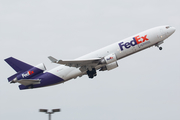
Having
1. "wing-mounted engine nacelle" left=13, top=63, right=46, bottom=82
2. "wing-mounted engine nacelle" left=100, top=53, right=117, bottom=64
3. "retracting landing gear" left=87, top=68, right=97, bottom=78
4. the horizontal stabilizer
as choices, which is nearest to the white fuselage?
Result: "wing-mounted engine nacelle" left=100, top=53, right=117, bottom=64

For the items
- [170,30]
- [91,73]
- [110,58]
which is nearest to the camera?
[110,58]

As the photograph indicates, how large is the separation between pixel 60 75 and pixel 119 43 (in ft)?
42.3

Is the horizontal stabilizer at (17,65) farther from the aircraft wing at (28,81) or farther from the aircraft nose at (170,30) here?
the aircraft nose at (170,30)

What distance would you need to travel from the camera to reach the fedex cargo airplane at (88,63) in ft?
178

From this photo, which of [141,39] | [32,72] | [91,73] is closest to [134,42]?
[141,39]

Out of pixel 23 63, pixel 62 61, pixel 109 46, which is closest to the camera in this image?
pixel 62 61

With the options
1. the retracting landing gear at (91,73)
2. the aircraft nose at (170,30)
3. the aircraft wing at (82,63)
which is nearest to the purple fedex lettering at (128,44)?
the aircraft wing at (82,63)

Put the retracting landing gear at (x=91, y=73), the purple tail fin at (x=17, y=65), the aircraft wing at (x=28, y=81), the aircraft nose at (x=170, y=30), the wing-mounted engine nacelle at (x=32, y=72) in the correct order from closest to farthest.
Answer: the aircraft nose at (x=170, y=30) → the aircraft wing at (x=28, y=81) → the retracting landing gear at (x=91, y=73) → the wing-mounted engine nacelle at (x=32, y=72) → the purple tail fin at (x=17, y=65)

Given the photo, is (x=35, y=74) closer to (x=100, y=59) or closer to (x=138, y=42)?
(x=100, y=59)

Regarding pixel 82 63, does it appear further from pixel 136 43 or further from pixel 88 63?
pixel 136 43

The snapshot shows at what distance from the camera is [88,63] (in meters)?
55.0

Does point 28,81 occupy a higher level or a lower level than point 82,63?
lower

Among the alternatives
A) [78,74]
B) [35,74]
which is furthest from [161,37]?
[35,74]

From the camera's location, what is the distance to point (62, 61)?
171 ft
